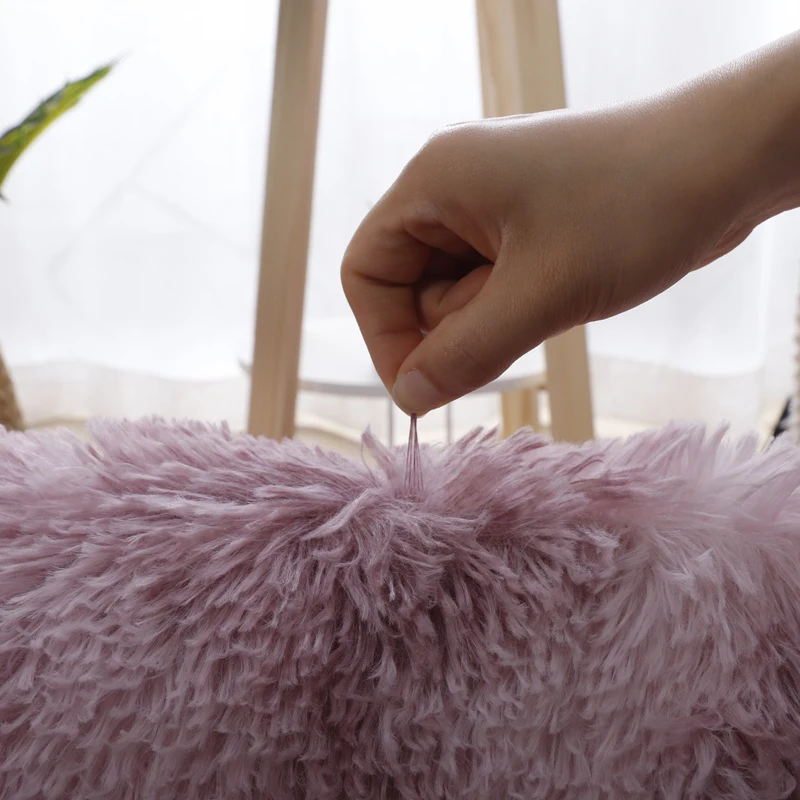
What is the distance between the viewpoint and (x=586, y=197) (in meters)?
0.32

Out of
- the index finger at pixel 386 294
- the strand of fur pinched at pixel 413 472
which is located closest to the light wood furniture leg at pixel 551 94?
the index finger at pixel 386 294

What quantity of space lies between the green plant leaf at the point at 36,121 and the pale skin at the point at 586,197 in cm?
52

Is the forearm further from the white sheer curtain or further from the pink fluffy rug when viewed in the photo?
the white sheer curtain

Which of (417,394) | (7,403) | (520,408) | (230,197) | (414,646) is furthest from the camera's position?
(230,197)

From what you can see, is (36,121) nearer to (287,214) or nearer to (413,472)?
(287,214)

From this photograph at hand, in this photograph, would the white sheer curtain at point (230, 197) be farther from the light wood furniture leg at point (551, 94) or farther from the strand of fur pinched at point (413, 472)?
the strand of fur pinched at point (413, 472)

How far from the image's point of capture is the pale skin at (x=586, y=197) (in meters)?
0.32

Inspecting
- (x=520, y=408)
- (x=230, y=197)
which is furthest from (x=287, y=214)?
(x=230, y=197)

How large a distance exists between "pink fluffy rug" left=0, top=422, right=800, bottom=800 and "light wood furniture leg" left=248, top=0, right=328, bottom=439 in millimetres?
544

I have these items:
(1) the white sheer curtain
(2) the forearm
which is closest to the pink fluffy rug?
(2) the forearm

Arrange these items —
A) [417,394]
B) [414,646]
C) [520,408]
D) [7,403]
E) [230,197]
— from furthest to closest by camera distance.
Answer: [230,197]
[520,408]
[7,403]
[417,394]
[414,646]

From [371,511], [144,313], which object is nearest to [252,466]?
[371,511]

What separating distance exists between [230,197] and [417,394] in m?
1.39

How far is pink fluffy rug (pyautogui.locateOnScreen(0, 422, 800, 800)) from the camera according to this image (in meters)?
0.23
